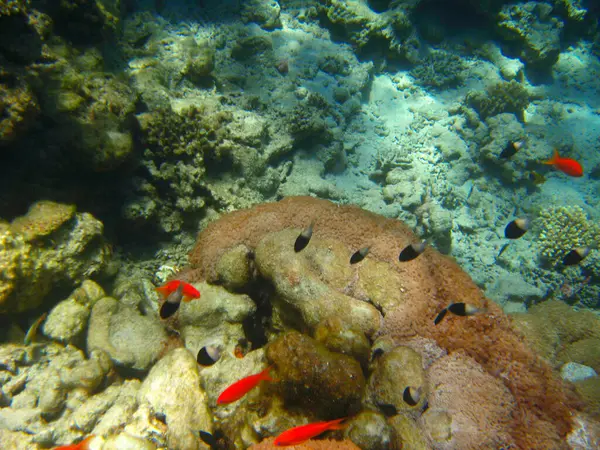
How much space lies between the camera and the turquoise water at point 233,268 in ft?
9.87

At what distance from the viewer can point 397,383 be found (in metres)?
2.98

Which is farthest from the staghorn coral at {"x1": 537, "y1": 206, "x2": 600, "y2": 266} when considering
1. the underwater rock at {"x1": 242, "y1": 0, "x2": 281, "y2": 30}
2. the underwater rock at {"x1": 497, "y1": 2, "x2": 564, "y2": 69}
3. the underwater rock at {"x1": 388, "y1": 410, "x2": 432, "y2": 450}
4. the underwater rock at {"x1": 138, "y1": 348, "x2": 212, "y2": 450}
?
the underwater rock at {"x1": 242, "y1": 0, "x2": 281, "y2": 30}

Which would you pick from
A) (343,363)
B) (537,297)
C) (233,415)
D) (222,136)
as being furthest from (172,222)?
(537,297)

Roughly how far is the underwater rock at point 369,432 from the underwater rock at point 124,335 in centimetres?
241

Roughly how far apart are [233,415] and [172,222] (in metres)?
2.77

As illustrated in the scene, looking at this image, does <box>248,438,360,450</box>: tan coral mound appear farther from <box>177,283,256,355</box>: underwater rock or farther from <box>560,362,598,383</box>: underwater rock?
<box>560,362,598,383</box>: underwater rock

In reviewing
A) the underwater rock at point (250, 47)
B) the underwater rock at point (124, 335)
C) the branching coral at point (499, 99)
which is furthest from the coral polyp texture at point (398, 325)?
the branching coral at point (499, 99)

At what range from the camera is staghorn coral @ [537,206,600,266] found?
7559mm

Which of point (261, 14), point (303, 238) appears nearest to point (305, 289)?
point (303, 238)

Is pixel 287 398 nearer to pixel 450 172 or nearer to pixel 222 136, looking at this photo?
pixel 222 136

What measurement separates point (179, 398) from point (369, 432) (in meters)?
1.84

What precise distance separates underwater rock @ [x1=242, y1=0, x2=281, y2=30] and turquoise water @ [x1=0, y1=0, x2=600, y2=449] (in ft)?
2.18

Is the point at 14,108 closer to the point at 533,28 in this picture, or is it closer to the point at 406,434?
the point at 406,434

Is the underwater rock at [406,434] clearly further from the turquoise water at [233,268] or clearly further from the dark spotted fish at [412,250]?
the dark spotted fish at [412,250]
